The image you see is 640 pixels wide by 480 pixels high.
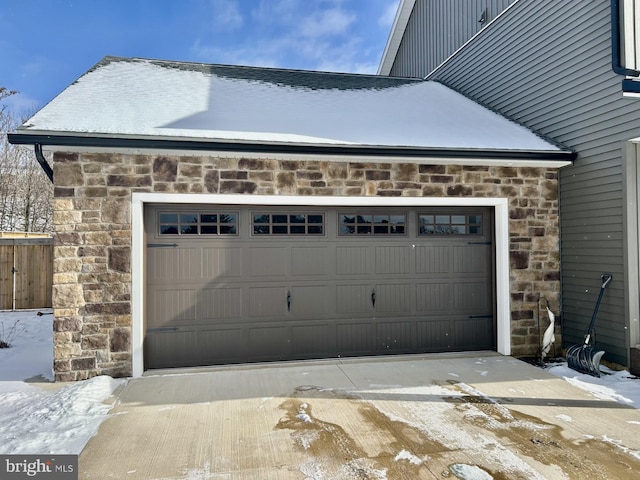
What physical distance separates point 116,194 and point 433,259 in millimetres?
4234

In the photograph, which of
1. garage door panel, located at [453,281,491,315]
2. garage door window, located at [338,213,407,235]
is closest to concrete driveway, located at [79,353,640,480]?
garage door panel, located at [453,281,491,315]

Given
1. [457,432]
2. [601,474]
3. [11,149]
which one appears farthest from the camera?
[11,149]

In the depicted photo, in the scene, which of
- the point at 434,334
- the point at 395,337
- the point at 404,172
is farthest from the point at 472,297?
the point at 404,172

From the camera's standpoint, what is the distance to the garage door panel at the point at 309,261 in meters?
A: 5.60

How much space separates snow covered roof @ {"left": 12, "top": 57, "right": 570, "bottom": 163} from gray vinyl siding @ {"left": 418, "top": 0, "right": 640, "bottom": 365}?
401 mm

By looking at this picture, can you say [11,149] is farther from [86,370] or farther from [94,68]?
[86,370]

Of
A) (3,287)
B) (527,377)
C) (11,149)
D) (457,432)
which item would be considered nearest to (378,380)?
(457,432)

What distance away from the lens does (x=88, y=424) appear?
3.64 metres

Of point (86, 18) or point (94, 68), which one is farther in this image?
point (86, 18)

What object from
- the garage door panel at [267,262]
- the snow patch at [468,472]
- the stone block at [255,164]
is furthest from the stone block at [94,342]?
the snow patch at [468,472]

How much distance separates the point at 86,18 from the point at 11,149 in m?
5.94

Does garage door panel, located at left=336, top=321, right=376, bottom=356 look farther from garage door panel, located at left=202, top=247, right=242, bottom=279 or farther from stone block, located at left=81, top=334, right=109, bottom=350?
stone block, located at left=81, top=334, right=109, bottom=350

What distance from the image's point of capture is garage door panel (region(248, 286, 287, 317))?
215 inches

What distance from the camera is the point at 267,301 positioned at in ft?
18.1
